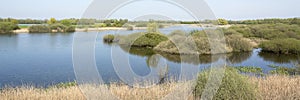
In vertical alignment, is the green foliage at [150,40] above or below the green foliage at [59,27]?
below

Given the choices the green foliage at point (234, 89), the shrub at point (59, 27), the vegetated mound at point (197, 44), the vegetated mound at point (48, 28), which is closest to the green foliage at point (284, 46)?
the vegetated mound at point (197, 44)

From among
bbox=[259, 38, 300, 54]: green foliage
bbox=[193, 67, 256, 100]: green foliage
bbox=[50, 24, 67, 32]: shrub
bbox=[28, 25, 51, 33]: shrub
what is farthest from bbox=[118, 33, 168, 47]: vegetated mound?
bbox=[28, 25, 51, 33]: shrub

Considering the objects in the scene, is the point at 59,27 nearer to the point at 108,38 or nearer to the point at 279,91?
the point at 108,38

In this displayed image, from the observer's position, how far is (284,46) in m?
19.9

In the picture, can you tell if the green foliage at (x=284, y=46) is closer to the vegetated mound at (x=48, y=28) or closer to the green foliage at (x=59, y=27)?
the vegetated mound at (x=48, y=28)

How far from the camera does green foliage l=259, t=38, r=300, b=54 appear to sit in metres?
19.6

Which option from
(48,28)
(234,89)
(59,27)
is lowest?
(234,89)

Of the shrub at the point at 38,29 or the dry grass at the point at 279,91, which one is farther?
the shrub at the point at 38,29

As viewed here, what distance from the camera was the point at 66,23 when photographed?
43.3m

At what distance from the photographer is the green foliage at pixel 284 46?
1957 cm

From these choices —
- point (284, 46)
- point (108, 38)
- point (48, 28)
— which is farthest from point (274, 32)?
point (48, 28)

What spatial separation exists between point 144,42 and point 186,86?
19358mm

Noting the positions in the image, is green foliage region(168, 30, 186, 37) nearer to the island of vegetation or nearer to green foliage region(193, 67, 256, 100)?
the island of vegetation

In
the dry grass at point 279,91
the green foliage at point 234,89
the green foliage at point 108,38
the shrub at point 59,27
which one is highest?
the shrub at point 59,27
